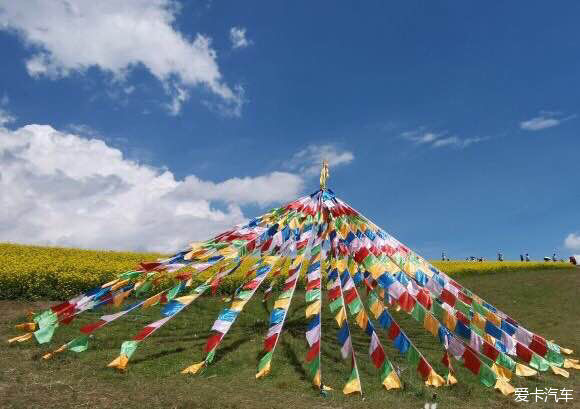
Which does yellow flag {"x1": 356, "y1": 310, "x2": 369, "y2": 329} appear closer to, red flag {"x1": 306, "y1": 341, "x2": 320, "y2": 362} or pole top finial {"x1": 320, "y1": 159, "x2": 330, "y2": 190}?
red flag {"x1": 306, "y1": 341, "x2": 320, "y2": 362}

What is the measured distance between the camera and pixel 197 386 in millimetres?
8047

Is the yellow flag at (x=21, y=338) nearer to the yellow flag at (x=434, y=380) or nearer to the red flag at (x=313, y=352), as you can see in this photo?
the red flag at (x=313, y=352)

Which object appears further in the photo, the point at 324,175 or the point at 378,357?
the point at 324,175

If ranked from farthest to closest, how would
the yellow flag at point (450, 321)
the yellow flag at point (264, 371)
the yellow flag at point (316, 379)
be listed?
the yellow flag at point (450, 321) → the yellow flag at point (264, 371) → the yellow flag at point (316, 379)

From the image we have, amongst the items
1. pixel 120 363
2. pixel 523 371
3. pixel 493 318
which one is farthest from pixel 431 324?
pixel 120 363

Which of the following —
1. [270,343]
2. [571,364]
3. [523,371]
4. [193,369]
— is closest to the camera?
[193,369]

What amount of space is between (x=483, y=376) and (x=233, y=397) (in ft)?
14.7

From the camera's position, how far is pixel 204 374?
28.5ft

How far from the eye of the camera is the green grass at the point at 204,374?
7496mm

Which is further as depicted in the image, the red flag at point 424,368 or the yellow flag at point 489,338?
the yellow flag at point 489,338

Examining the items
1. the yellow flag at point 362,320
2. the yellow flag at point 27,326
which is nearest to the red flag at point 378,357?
the yellow flag at point 362,320

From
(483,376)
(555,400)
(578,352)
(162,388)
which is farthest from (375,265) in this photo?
(578,352)

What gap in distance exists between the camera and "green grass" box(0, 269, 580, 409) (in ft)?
24.6

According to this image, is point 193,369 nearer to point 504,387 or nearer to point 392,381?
point 392,381
